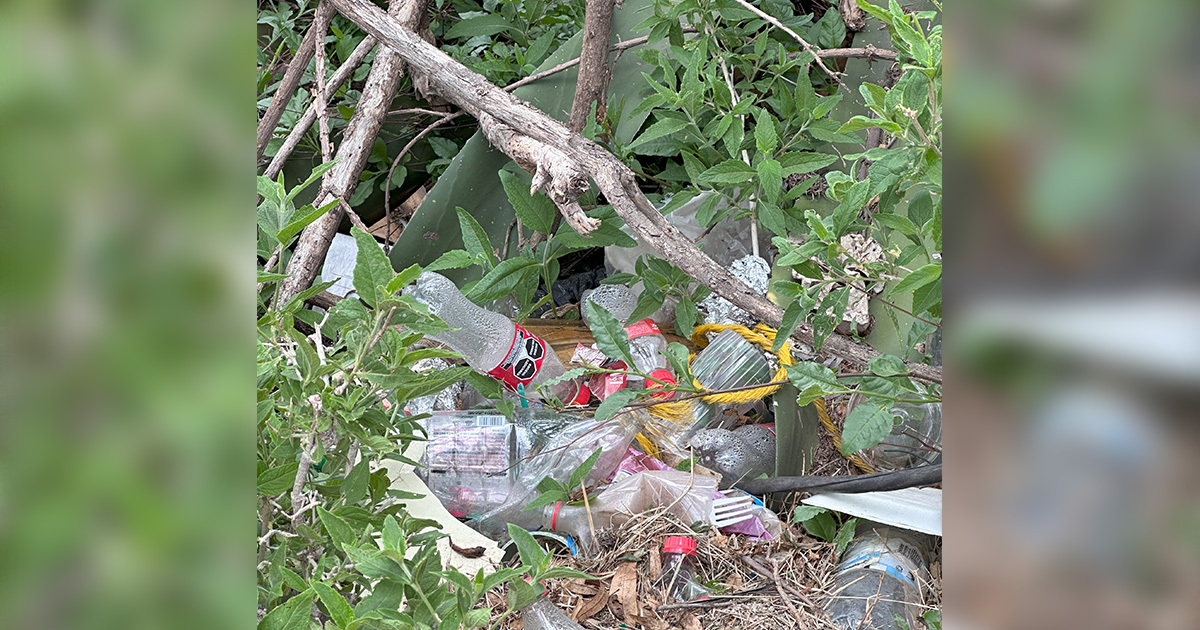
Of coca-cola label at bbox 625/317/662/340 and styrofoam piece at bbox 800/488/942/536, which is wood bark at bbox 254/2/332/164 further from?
styrofoam piece at bbox 800/488/942/536

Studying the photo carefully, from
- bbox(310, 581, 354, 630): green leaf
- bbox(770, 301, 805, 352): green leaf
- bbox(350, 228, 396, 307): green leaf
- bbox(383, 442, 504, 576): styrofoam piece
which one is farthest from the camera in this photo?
bbox(383, 442, 504, 576): styrofoam piece

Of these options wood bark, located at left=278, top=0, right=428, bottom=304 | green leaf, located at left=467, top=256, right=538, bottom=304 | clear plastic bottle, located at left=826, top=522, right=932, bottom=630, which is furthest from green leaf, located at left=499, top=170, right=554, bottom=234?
clear plastic bottle, located at left=826, top=522, right=932, bottom=630

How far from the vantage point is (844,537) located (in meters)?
1.38

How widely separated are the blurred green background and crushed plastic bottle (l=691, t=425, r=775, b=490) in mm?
1407

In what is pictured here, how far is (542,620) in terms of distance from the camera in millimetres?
1133

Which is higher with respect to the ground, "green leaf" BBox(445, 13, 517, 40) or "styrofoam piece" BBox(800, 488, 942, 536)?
"green leaf" BBox(445, 13, 517, 40)

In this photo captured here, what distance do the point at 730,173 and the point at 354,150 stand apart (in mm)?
738

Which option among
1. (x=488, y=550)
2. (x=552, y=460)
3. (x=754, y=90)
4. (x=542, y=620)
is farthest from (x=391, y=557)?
(x=754, y=90)

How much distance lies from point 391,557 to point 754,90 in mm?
1461

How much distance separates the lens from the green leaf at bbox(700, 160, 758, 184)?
1439 millimetres

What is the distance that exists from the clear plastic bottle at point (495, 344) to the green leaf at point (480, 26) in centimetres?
63

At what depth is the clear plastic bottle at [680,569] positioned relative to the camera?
1343 millimetres
